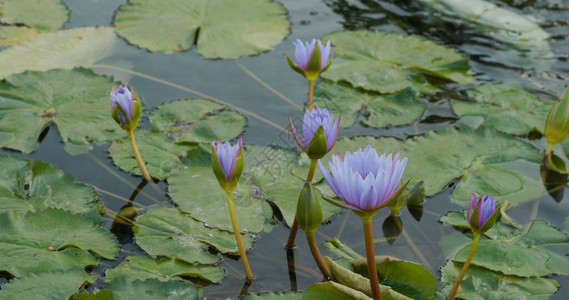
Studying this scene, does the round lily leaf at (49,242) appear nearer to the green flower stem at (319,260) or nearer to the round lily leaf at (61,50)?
the green flower stem at (319,260)

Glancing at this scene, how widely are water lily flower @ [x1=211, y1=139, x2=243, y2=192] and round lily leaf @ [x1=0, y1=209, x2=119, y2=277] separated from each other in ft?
2.09

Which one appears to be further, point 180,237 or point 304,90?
point 304,90

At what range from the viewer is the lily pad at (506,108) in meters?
3.01

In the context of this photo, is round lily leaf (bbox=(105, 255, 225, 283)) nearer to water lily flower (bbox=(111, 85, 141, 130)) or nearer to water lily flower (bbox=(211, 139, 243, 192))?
water lily flower (bbox=(211, 139, 243, 192))

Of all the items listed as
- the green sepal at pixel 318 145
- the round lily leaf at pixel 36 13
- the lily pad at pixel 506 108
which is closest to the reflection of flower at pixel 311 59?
the green sepal at pixel 318 145

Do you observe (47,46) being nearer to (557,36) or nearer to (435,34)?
(435,34)

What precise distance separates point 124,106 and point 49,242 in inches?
23.8

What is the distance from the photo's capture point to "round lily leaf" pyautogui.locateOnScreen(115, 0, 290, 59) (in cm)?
362

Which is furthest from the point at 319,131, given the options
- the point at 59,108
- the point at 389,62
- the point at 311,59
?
the point at 389,62

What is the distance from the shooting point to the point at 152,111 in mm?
2943

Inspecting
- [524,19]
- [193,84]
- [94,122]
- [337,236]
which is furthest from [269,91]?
[524,19]

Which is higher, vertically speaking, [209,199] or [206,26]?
[206,26]

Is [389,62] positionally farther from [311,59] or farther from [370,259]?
[370,259]

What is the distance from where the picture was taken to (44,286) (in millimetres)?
1905
